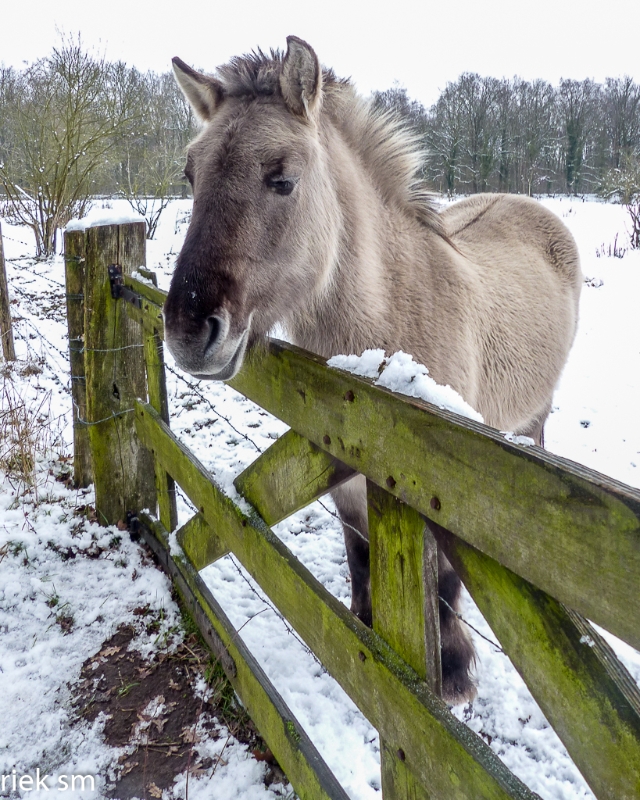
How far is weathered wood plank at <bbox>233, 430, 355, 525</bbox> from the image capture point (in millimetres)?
1468

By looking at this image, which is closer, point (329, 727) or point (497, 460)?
point (497, 460)

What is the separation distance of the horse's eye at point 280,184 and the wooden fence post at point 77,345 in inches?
68.2

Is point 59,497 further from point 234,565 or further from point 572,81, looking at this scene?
point 572,81

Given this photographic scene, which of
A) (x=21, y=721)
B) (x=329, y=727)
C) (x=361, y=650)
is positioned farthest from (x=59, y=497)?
(x=361, y=650)

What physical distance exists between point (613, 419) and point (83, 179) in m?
15.1

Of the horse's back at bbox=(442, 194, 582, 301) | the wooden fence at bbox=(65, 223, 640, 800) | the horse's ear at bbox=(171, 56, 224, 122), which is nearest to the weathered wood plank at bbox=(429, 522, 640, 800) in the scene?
the wooden fence at bbox=(65, 223, 640, 800)

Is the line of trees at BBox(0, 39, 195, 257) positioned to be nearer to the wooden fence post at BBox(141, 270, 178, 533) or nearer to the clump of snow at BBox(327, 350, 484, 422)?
the wooden fence post at BBox(141, 270, 178, 533)

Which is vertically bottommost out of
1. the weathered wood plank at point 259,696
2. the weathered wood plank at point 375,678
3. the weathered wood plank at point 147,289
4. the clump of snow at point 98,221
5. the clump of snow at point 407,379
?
the weathered wood plank at point 259,696

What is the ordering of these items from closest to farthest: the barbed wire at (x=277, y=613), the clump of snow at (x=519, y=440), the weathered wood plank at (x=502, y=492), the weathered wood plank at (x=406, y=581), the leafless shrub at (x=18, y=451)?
the weathered wood plank at (x=502, y=492)
the clump of snow at (x=519, y=440)
the weathered wood plank at (x=406, y=581)
the barbed wire at (x=277, y=613)
the leafless shrub at (x=18, y=451)

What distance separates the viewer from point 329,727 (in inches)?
91.5

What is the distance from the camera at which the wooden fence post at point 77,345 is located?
324 cm

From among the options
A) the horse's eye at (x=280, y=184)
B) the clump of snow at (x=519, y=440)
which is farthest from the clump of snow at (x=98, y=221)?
the clump of snow at (x=519, y=440)

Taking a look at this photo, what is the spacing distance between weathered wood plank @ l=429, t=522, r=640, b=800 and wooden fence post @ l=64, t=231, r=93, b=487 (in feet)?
10.2

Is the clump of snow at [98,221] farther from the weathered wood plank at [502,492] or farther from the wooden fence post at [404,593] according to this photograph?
the wooden fence post at [404,593]
